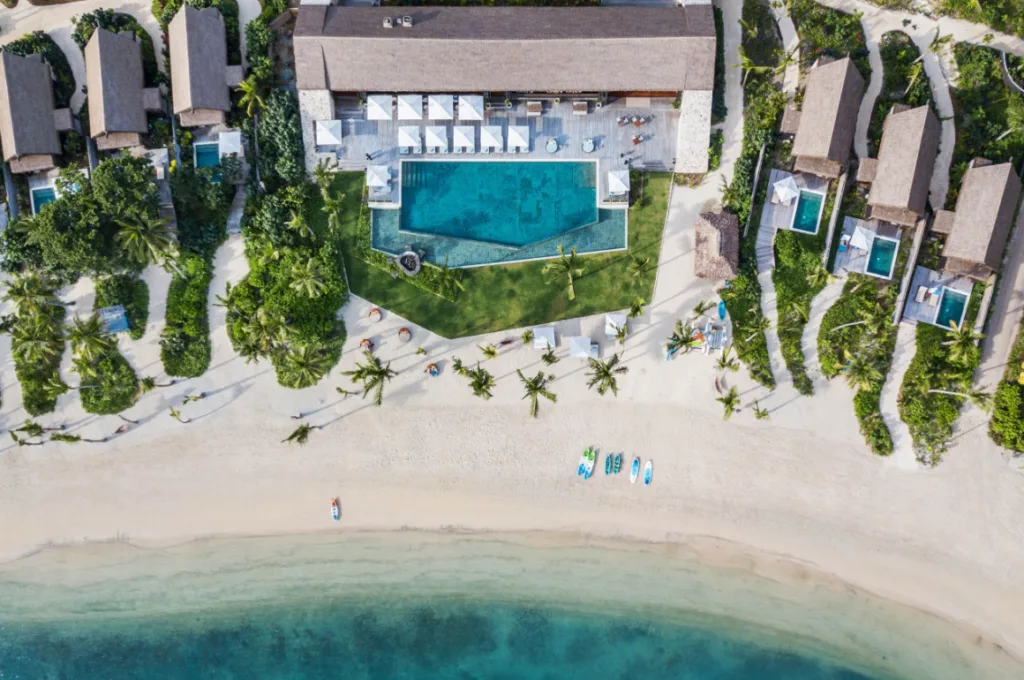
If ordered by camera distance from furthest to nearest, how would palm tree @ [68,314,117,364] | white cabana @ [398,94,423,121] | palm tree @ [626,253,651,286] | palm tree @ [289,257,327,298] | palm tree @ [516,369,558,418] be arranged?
palm tree @ [626,253,651,286], white cabana @ [398,94,423,121], palm tree @ [516,369,558,418], palm tree @ [68,314,117,364], palm tree @ [289,257,327,298]

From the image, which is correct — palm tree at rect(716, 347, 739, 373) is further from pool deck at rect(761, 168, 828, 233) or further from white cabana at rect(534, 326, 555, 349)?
white cabana at rect(534, 326, 555, 349)

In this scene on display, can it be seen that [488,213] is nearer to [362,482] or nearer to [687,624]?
[362,482]

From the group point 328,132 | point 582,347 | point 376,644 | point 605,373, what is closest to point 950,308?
point 605,373

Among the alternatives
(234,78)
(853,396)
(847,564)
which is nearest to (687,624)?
(847,564)

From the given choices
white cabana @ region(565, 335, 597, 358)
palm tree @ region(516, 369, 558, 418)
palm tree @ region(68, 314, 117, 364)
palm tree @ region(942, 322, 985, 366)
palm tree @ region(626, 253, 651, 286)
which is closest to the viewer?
palm tree @ region(942, 322, 985, 366)

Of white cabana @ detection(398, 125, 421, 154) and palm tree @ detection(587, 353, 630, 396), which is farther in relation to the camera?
white cabana @ detection(398, 125, 421, 154)

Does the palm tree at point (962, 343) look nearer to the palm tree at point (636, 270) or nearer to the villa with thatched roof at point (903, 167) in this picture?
the villa with thatched roof at point (903, 167)

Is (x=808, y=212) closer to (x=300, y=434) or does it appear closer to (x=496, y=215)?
(x=496, y=215)

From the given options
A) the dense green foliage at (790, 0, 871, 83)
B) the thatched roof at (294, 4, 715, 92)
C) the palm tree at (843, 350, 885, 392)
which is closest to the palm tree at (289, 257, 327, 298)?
the thatched roof at (294, 4, 715, 92)
